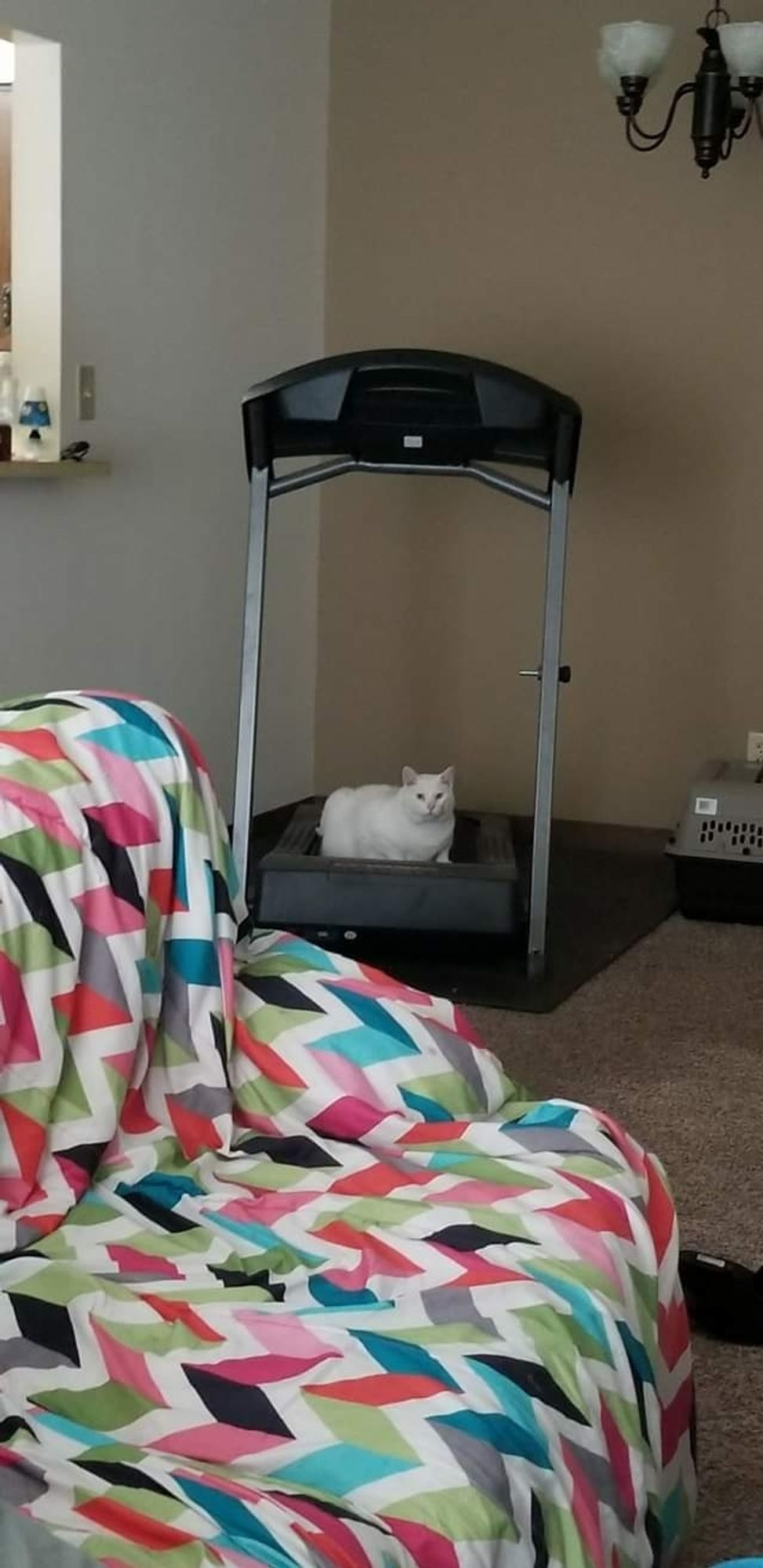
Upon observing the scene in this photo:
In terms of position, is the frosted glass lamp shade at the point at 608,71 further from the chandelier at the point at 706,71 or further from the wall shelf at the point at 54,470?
the wall shelf at the point at 54,470

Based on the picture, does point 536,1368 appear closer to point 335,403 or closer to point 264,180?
point 335,403

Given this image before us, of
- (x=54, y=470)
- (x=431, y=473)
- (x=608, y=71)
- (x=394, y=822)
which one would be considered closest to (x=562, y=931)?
(x=394, y=822)

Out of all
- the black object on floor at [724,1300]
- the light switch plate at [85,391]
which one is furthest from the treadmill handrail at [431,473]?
the black object on floor at [724,1300]

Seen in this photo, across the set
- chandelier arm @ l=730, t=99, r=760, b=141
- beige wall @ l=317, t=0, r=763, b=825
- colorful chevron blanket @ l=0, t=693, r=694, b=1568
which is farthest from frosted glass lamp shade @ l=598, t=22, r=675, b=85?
colorful chevron blanket @ l=0, t=693, r=694, b=1568

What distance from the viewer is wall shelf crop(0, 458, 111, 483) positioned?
3737 millimetres

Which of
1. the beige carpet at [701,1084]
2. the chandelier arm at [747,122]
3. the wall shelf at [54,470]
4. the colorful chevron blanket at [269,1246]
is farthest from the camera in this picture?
the chandelier arm at [747,122]

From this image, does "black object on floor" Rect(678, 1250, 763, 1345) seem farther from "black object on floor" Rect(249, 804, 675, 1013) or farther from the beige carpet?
"black object on floor" Rect(249, 804, 675, 1013)

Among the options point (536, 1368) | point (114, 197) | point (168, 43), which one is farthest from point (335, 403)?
point (536, 1368)

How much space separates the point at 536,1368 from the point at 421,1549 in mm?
263

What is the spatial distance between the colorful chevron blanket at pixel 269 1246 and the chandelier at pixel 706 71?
9.64ft

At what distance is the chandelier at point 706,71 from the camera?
14.3 feet

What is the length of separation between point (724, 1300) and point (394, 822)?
1899 mm

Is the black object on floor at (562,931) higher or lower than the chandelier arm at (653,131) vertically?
lower

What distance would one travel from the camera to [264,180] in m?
4.86
